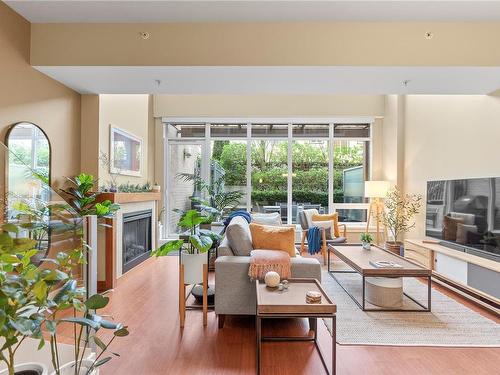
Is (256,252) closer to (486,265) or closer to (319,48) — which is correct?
(319,48)

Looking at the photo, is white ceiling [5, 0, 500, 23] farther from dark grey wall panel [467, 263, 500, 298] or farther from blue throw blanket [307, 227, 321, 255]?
blue throw blanket [307, 227, 321, 255]

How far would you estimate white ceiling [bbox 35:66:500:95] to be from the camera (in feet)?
10.5

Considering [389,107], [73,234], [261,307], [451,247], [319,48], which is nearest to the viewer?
[261,307]

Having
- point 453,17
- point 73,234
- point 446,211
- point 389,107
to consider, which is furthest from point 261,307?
point 389,107

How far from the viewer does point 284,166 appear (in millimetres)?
6910

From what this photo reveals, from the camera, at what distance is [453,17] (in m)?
3.00

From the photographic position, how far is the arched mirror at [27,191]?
193 cm

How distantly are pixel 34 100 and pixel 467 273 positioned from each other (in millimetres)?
5158

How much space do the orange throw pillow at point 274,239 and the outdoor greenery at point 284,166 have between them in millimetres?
3697

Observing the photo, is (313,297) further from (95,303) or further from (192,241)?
(95,303)

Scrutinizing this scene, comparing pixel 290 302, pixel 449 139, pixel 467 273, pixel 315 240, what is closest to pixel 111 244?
pixel 290 302

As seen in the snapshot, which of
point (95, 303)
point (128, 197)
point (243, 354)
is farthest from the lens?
point (128, 197)

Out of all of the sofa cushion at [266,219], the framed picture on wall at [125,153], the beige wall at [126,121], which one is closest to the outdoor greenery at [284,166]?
the beige wall at [126,121]

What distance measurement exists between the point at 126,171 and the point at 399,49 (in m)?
4.21
